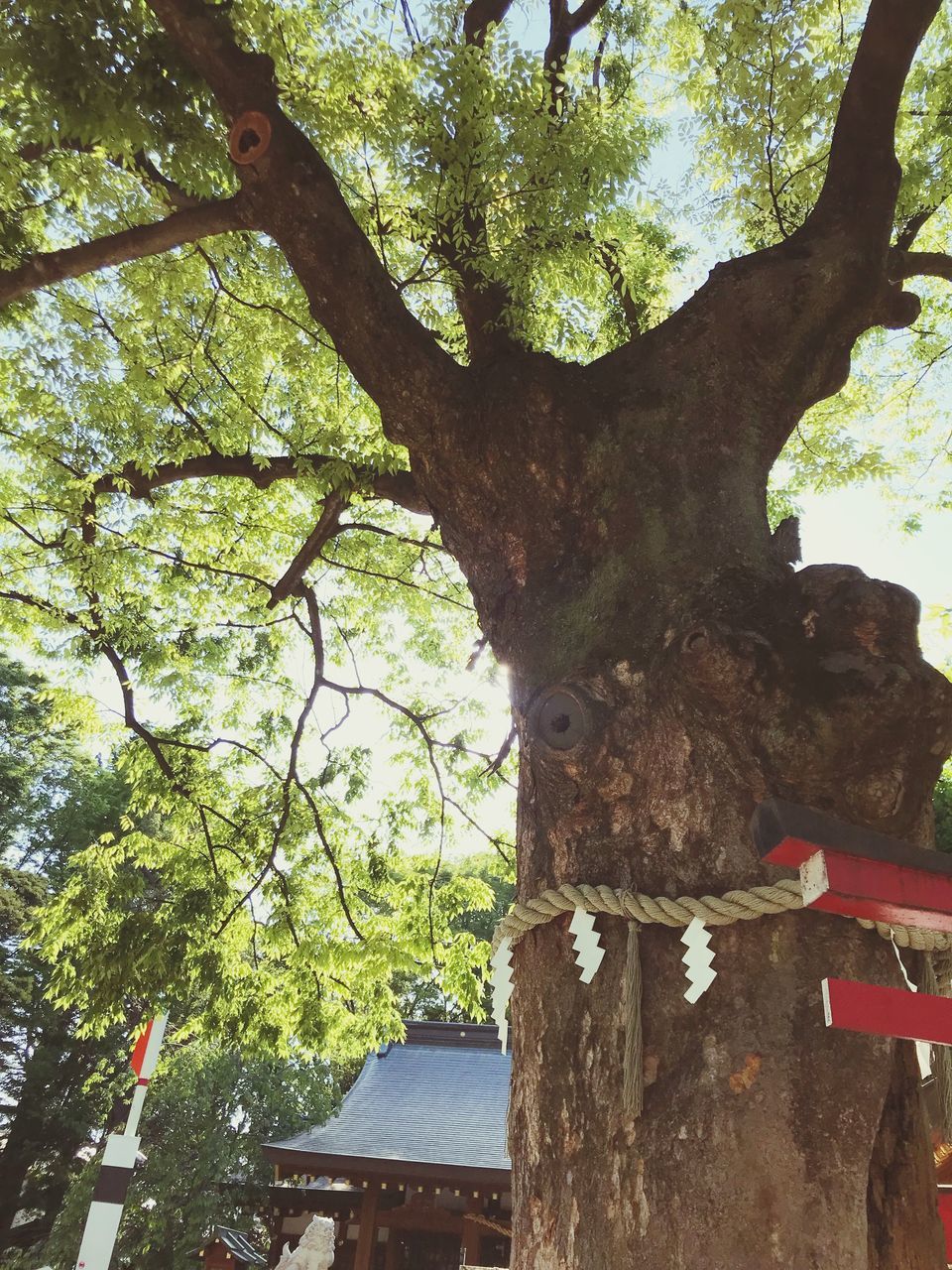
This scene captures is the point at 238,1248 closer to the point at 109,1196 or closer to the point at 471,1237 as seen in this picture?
the point at 471,1237

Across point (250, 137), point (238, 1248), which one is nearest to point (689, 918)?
point (250, 137)

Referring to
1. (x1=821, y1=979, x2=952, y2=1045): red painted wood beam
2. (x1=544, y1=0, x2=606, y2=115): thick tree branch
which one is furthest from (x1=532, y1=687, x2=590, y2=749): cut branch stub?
(x1=544, y1=0, x2=606, y2=115): thick tree branch

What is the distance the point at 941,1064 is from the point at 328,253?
2.80m

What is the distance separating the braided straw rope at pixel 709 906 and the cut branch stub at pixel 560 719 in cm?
33

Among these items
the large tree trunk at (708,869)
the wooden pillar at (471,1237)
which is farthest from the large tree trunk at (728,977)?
the wooden pillar at (471,1237)

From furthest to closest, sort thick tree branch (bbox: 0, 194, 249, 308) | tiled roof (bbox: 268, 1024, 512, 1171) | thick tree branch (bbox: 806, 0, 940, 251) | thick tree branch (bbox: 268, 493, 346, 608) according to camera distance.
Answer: tiled roof (bbox: 268, 1024, 512, 1171), thick tree branch (bbox: 268, 493, 346, 608), thick tree branch (bbox: 0, 194, 249, 308), thick tree branch (bbox: 806, 0, 940, 251)

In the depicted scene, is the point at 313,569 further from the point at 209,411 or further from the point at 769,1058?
the point at 769,1058

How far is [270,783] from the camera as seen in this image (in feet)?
20.0

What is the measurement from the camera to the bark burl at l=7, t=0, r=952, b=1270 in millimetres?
1482

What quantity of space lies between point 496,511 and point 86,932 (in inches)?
170

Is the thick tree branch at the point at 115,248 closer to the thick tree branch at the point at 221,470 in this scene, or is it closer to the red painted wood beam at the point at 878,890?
the thick tree branch at the point at 221,470

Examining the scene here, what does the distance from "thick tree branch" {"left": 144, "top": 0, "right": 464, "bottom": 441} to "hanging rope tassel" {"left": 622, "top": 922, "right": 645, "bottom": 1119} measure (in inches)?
69.1

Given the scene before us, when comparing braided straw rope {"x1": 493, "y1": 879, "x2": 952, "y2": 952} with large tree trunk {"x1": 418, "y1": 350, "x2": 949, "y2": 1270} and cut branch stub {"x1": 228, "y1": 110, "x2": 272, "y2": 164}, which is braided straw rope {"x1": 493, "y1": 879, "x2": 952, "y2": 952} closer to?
large tree trunk {"x1": 418, "y1": 350, "x2": 949, "y2": 1270}

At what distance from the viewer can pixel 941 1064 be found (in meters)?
1.67
